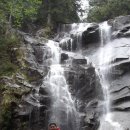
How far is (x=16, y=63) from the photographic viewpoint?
62.1ft

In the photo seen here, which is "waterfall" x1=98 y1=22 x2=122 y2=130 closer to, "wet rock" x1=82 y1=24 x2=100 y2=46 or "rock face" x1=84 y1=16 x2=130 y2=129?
"rock face" x1=84 y1=16 x2=130 y2=129

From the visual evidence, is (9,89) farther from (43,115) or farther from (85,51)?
(85,51)

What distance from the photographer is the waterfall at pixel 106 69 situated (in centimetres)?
1666

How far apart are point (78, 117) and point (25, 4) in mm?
13220

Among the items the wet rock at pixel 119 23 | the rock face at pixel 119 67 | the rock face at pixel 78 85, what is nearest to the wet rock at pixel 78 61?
the rock face at pixel 78 85

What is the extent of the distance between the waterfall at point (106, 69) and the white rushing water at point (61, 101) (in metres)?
1.70

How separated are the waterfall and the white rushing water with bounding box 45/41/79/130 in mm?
1701

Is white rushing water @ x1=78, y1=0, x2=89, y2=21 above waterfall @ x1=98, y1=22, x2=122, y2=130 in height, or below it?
above

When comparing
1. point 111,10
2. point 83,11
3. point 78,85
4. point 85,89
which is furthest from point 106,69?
point 83,11

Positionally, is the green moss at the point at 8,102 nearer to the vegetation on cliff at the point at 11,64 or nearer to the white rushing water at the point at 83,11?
the vegetation on cliff at the point at 11,64

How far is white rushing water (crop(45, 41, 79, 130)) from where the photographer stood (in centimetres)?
1614

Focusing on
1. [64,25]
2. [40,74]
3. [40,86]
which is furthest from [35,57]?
[64,25]

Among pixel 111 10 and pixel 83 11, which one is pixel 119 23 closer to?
pixel 111 10

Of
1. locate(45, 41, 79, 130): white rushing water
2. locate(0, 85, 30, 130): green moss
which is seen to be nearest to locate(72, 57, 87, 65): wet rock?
locate(45, 41, 79, 130): white rushing water
